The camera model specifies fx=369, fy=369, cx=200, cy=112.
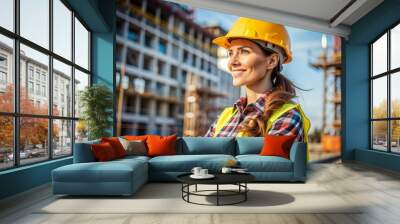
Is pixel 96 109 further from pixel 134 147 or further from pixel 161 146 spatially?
pixel 161 146

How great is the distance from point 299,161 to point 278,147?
1.36 ft

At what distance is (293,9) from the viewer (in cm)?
714

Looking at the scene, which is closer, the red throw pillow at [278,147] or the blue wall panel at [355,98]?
the red throw pillow at [278,147]

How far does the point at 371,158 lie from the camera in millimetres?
7777

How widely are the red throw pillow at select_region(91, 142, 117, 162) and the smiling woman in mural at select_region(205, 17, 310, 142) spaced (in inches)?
114

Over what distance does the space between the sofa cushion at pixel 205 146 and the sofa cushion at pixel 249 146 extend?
0.38 ft

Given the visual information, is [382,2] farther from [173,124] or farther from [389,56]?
[173,124]

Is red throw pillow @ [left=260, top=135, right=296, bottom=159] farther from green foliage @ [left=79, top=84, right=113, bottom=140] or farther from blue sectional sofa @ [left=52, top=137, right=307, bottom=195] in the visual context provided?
green foliage @ [left=79, top=84, right=113, bottom=140]

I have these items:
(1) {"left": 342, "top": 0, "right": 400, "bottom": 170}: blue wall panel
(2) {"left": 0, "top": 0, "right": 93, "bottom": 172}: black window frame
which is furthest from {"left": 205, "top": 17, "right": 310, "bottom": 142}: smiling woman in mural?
(2) {"left": 0, "top": 0, "right": 93, "bottom": 172}: black window frame

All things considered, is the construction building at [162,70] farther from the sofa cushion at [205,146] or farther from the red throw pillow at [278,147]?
the red throw pillow at [278,147]

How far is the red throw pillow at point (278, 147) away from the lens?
553 cm

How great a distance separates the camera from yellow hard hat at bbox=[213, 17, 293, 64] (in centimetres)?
739

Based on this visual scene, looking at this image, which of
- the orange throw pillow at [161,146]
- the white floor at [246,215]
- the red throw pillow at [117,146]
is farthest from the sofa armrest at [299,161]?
the red throw pillow at [117,146]

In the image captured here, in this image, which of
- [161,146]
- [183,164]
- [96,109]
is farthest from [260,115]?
[96,109]
